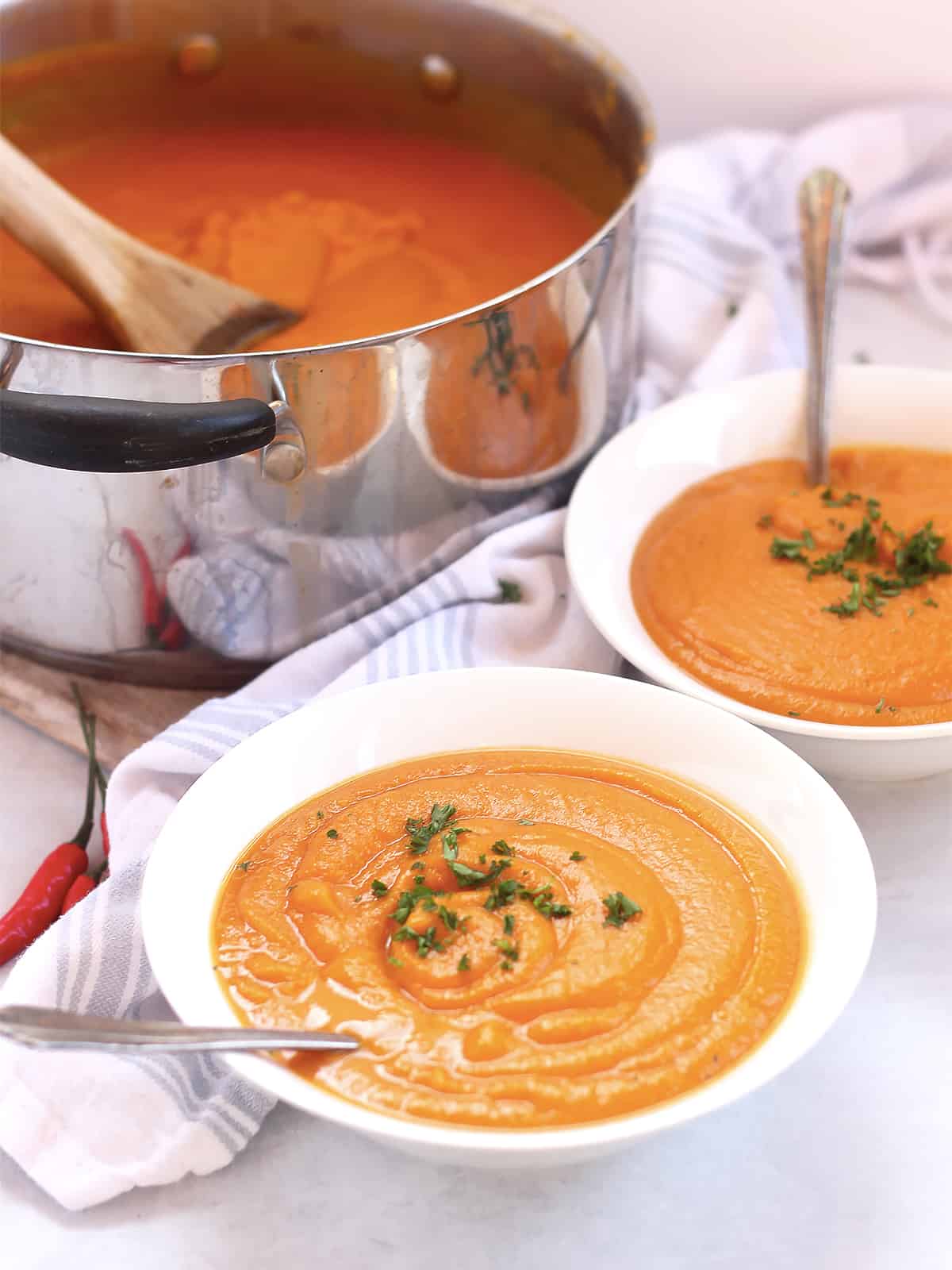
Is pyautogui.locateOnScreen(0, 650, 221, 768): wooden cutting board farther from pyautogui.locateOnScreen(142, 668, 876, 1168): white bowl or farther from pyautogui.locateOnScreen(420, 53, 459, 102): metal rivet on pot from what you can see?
pyautogui.locateOnScreen(420, 53, 459, 102): metal rivet on pot

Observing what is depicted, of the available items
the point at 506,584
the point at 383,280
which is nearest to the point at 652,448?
the point at 506,584

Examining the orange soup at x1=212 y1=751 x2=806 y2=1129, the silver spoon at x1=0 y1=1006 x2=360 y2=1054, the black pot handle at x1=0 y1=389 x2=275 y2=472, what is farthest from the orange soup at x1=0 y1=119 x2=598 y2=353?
the silver spoon at x1=0 y1=1006 x2=360 y2=1054

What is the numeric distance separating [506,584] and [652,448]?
0.97 feet

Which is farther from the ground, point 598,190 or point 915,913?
point 598,190

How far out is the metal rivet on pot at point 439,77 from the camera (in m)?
2.53

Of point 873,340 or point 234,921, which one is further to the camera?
point 873,340

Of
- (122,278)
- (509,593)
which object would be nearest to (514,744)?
(509,593)

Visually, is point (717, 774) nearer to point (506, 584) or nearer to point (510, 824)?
point (510, 824)

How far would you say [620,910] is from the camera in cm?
136

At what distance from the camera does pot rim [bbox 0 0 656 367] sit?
1.58 metres

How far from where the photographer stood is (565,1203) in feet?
4.53

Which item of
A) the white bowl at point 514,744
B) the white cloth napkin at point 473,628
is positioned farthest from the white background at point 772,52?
the white bowl at point 514,744

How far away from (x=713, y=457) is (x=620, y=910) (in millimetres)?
936

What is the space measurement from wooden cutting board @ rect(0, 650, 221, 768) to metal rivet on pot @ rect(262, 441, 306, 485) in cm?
40
